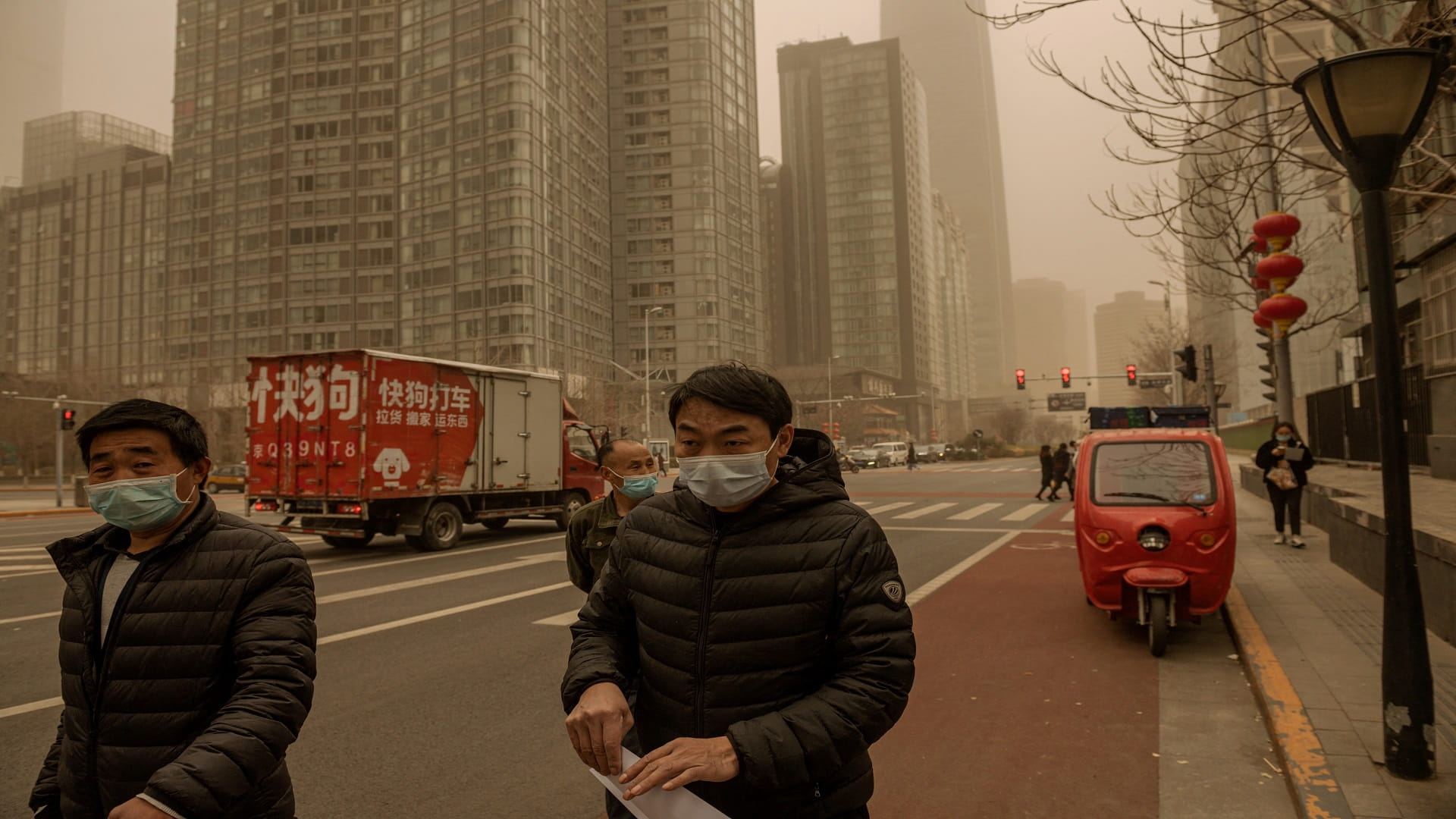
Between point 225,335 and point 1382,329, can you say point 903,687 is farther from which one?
point 225,335

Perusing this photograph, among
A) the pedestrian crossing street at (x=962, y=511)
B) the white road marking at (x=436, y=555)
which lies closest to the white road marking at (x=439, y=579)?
the white road marking at (x=436, y=555)

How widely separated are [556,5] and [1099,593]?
84.9m

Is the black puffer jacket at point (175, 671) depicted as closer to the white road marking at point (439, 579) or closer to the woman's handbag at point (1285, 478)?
the white road marking at point (439, 579)

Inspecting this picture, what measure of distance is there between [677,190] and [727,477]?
93749mm

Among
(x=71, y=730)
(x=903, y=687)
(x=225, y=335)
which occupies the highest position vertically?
(x=225, y=335)

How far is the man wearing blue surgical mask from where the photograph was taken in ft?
14.2

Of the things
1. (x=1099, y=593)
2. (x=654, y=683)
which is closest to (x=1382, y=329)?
(x=1099, y=593)

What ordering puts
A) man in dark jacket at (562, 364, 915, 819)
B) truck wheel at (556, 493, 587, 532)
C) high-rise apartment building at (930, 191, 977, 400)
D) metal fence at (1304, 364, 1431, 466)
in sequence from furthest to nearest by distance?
high-rise apartment building at (930, 191, 977, 400) → truck wheel at (556, 493, 587, 532) → metal fence at (1304, 364, 1431, 466) → man in dark jacket at (562, 364, 915, 819)

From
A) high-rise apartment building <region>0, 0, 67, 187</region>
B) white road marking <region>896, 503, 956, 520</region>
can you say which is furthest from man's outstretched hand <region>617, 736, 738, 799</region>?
high-rise apartment building <region>0, 0, 67, 187</region>

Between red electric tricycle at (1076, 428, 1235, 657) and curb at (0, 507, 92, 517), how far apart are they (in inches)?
1126

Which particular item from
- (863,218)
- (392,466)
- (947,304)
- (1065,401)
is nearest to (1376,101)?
(392,466)

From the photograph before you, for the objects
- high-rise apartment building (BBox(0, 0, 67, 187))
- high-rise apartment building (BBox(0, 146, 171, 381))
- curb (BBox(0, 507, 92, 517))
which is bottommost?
curb (BBox(0, 507, 92, 517))

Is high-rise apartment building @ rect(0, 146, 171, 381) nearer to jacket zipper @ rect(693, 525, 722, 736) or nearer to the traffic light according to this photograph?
the traffic light

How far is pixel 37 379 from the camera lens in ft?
197
